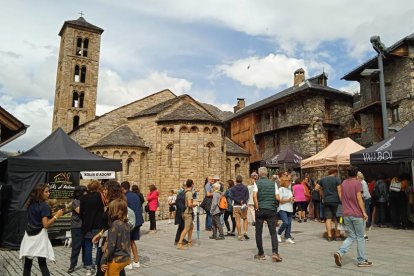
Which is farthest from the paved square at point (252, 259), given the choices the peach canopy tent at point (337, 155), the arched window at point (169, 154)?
the arched window at point (169, 154)

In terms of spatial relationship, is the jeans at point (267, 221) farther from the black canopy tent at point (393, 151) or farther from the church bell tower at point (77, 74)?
the church bell tower at point (77, 74)

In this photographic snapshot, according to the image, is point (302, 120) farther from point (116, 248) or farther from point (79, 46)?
point (79, 46)

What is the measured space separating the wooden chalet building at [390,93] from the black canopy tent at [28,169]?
54.7 ft

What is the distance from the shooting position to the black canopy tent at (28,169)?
30.4ft

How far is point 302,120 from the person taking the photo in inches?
1158

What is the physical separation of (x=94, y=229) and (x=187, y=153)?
17.6 metres

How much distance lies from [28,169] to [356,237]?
8.65m

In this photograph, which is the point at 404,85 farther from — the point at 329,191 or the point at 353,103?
the point at 329,191

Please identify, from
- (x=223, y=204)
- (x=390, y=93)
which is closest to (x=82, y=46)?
(x=390, y=93)

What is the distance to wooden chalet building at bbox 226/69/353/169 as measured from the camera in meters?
28.8

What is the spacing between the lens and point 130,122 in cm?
2978

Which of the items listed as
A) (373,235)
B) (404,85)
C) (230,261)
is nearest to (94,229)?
(230,261)

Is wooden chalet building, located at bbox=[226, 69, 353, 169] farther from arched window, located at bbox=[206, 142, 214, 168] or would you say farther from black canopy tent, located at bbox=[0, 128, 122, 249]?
black canopy tent, located at bbox=[0, 128, 122, 249]

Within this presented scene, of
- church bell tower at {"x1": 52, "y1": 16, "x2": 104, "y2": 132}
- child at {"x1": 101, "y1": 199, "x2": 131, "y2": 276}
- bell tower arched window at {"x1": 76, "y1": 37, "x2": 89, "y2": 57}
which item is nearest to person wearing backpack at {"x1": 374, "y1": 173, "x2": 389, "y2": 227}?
child at {"x1": 101, "y1": 199, "x2": 131, "y2": 276}
